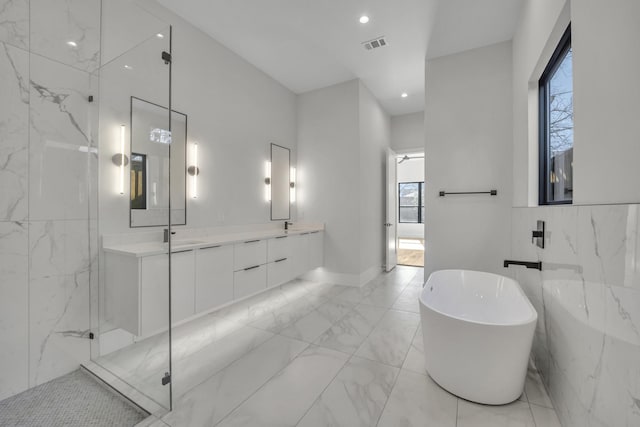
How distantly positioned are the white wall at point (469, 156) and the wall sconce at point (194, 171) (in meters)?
2.77

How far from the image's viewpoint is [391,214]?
16.2ft

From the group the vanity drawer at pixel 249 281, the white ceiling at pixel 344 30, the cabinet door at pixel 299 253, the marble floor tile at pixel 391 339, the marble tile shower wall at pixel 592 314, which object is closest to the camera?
the marble tile shower wall at pixel 592 314

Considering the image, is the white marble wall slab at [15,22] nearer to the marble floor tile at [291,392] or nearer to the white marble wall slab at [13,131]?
the white marble wall slab at [13,131]

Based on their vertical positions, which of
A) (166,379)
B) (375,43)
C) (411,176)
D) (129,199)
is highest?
(375,43)

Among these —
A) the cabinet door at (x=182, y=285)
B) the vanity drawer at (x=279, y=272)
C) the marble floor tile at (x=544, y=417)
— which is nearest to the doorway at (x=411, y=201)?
the vanity drawer at (x=279, y=272)

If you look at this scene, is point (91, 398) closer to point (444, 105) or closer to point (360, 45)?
point (360, 45)

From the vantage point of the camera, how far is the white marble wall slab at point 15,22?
61.2 inches

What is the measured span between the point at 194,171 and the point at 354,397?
8.11 ft

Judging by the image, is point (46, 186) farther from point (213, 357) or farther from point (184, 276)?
point (213, 357)

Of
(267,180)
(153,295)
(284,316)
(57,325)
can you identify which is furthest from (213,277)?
(267,180)

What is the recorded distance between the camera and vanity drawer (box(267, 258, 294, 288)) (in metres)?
3.05

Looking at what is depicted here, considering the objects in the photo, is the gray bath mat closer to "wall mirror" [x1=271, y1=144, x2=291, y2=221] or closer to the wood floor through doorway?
"wall mirror" [x1=271, y1=144, x2=291, y2=221]

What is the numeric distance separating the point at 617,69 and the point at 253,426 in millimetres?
2291

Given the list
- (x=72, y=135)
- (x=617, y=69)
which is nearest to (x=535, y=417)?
(x=617, y=69)
